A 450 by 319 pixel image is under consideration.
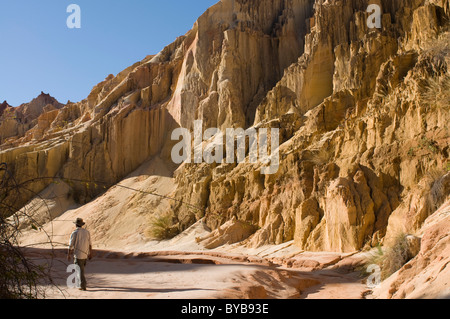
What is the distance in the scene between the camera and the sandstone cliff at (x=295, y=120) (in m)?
→ 13.6

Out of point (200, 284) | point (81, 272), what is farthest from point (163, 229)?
point (81, 272)

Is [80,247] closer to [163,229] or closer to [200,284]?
[200,284]

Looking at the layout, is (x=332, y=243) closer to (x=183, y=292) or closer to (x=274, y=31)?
(x=183, y=292)

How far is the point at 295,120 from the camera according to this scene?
24812 millimetres

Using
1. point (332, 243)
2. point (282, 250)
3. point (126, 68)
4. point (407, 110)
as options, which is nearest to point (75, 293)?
point (332, 243)

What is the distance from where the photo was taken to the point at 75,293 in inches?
263

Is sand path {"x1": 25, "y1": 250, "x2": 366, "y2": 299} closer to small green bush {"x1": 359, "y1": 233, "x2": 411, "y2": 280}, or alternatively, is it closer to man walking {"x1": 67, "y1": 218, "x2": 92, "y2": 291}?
man walking {"x1": 67, "y1": 218, "x2": 92, "y2": 291}

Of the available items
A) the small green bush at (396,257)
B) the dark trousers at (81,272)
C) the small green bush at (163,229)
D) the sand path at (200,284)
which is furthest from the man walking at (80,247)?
the small green bush at (163,229)

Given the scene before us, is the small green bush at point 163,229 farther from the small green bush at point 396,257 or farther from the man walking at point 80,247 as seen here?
the man walking at point 80,247

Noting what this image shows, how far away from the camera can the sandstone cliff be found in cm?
1363

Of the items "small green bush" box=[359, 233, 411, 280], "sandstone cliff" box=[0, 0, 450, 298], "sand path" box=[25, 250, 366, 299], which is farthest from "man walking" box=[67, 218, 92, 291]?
"small green bush" box=[359, 233, 411, 280]

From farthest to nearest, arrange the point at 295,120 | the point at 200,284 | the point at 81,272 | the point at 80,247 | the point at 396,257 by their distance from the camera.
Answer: the point at 295,120, the point at 396,257, the point at 200,284, the point at 80,247, the point at 81,272

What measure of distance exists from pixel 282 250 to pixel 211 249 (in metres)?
5.06
